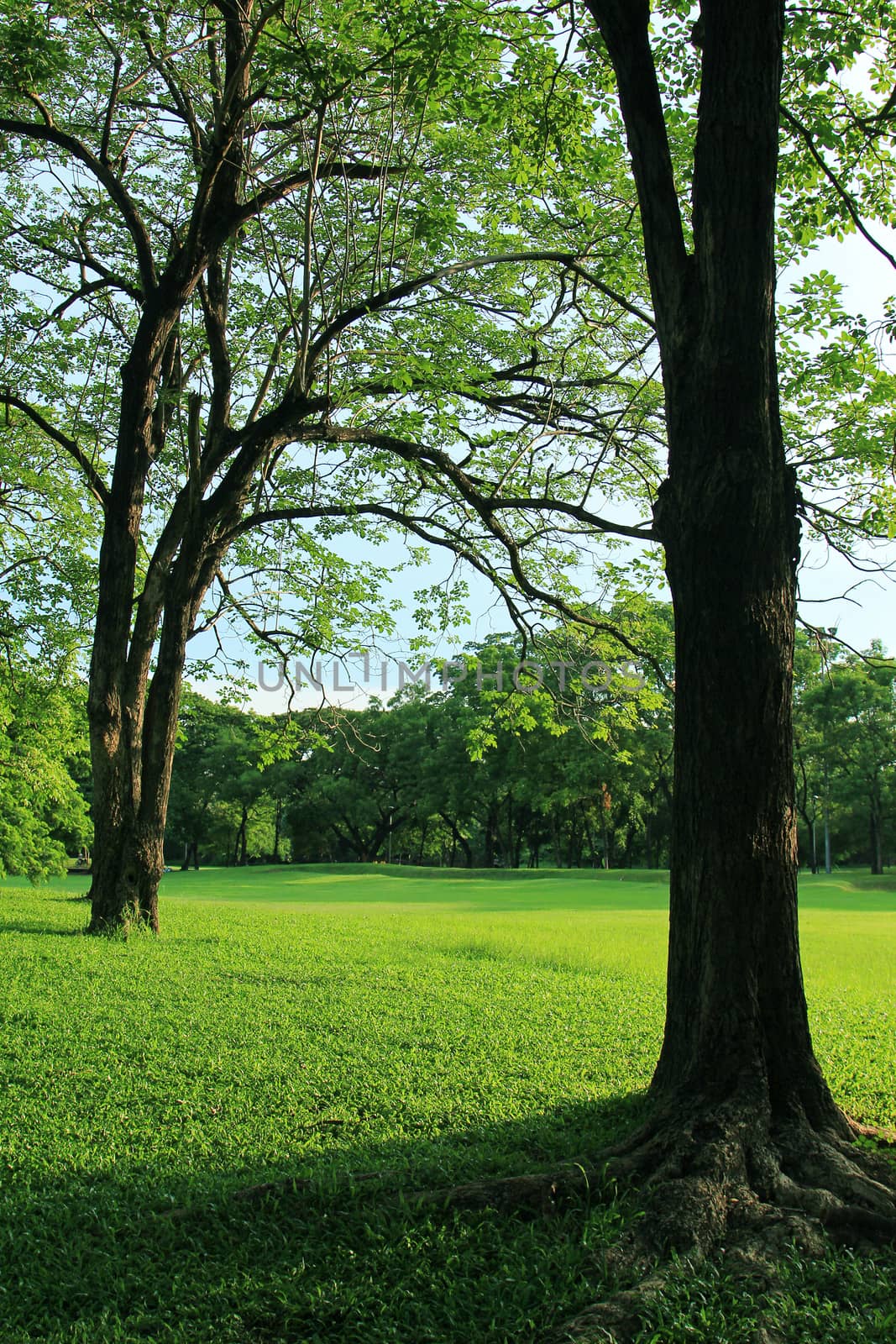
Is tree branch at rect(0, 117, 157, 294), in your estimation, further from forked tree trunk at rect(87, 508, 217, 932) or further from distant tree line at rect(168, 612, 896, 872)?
distant tree line at rect(168, 612, 896, 872)

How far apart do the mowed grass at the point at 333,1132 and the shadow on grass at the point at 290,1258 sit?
0.01 metres

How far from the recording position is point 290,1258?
325 centimetres

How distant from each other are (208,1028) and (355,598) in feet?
29.1

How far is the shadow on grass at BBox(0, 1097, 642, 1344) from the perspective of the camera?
9.47ft

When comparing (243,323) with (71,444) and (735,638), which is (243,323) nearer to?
(71,444)

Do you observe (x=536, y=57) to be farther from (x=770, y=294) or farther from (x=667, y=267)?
(x=770, y=294)

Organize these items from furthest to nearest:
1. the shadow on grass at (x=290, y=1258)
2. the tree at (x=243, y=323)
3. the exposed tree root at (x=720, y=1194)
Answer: the tree at (x=243, y=323), the exposed tree root at (x=720, y=1194), the shadow on grass at (x=290, y=1258)

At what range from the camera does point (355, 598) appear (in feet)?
49.3

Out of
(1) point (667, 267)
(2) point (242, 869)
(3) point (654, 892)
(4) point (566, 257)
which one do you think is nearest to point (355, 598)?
(4) point (566, 257)

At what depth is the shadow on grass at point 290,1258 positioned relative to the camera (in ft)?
9.47

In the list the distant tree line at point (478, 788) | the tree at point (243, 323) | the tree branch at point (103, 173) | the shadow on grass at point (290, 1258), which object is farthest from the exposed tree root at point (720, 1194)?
the distant tree line at point (478, 788)

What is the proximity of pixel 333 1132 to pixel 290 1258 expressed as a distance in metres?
1.53

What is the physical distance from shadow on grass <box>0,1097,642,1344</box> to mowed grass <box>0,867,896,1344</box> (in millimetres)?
10

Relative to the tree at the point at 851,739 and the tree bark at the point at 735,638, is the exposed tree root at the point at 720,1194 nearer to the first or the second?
the tree bark at the point at 735,638
